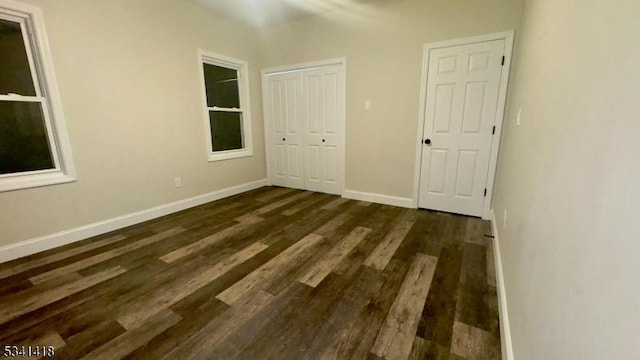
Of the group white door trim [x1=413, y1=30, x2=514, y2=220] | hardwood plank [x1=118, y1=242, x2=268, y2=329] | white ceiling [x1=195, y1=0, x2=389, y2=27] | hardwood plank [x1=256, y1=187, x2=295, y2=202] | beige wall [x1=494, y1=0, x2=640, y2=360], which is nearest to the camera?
beige wall [x1=494, y1=0, x2=640, y2=360]

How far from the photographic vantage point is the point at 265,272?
2037 mm

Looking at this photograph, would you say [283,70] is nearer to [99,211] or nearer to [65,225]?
[99,211]

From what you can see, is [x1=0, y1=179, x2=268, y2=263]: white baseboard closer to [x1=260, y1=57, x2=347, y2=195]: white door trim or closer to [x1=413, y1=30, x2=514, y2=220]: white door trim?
[x1=260, y1=57, x2=347, y2=195]: white door trim

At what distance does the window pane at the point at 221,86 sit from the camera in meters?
3.75

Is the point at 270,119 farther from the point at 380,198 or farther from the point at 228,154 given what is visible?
the point at 380,198

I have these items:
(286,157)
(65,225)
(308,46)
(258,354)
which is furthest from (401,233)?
(65,225)

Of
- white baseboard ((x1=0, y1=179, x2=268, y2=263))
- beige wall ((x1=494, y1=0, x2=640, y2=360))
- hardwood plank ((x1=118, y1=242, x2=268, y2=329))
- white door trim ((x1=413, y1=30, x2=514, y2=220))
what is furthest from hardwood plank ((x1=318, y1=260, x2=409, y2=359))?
white baseboard ((x1=0, y1=179, x2=268, y2=263))

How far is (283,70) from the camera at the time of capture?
421 cm

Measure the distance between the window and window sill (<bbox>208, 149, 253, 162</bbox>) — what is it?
1.61 meters

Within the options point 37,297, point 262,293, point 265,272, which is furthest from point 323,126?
point 37,297

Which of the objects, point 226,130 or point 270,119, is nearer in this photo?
point 226,130

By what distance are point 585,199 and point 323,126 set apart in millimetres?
3619

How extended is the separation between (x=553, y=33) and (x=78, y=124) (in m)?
3.72

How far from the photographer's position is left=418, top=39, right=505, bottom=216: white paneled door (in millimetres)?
2863
